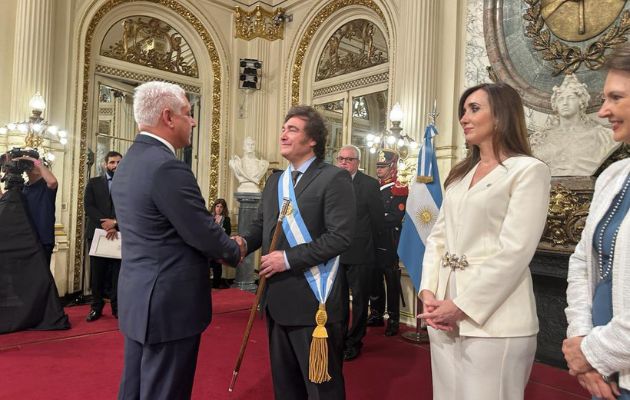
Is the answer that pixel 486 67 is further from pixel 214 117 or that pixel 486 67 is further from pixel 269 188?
pixel 214 117

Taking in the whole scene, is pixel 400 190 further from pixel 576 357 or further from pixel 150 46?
pixel 150 46

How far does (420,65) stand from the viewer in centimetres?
436

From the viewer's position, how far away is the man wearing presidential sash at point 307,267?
1.62m

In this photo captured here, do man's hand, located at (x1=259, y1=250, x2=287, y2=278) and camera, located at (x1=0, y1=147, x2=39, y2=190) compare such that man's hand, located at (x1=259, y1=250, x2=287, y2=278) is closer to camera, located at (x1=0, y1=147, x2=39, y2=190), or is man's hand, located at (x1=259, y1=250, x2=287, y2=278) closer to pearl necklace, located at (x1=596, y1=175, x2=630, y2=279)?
pearl necklace, located at (x1=596, y1=175, x2=630, y2=279)

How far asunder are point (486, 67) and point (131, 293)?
3.64 meters

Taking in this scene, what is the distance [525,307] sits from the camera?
1.23 m

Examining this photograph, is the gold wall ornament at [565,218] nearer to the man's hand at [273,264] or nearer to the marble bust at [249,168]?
the man's hand at [273,264]

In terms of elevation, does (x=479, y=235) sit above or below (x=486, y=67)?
below

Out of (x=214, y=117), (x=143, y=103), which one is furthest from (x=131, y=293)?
(x=214, y=117)

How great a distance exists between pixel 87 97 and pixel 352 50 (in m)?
3.38

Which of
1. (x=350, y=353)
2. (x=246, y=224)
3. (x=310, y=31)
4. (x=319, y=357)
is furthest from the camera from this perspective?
(x=310, y=31)

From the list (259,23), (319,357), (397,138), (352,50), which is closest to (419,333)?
(397,138)

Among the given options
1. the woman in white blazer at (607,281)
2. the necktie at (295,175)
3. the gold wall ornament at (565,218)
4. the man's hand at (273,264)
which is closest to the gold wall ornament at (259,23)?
the gold wall ornament at (565,218)

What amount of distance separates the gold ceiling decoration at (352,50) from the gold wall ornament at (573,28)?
2.09 metres
